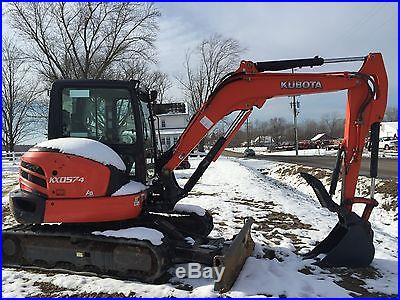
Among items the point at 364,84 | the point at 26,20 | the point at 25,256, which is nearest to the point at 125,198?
the point at 25,256

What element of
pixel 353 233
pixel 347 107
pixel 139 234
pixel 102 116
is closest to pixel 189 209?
pixel 139 234

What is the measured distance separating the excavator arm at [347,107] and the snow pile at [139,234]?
50.6 inches

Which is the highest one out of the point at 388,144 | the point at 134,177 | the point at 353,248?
the point at 388,144

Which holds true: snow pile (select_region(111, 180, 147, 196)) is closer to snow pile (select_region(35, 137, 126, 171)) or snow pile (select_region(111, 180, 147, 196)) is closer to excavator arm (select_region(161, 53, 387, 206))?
snow pile (select_region(35, 137, 126, 171))

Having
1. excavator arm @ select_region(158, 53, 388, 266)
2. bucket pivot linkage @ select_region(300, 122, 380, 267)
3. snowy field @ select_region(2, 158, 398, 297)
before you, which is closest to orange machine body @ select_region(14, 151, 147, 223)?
snowy field @ select_region(2, 158, 398, 297)

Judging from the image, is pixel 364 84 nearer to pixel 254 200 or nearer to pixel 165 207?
pixel 165 207

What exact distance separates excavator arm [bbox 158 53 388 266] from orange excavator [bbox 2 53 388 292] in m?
0.02

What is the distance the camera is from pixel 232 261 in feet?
16.2

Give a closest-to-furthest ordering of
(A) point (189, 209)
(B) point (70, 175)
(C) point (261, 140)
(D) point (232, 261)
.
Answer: (D) point (232, 261), (B) point (70, 175), (A) point (189, 209), (C) point (261, 140)

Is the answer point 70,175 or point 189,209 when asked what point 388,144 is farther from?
point 70,175

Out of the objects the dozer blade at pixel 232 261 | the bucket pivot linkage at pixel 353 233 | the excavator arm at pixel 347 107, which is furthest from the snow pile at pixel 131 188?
the bucket pivot linkage at pixel 353 233

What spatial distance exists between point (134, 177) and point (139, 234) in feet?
3.12

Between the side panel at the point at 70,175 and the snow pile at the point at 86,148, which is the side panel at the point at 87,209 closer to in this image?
the side panel at the point at 70,175

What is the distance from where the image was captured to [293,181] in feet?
66.6
